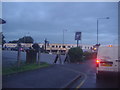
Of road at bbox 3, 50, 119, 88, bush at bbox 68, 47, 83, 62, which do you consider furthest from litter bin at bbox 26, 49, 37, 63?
bush at bbox 68, 47, 83, 62

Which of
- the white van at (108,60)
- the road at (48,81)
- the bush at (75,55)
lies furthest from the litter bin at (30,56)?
the bush at (75,55)

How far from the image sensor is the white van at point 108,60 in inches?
575

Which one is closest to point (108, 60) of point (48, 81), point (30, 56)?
point (48, 81)

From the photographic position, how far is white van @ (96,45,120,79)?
Answer: 1459cm

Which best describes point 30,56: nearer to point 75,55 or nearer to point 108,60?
point 108,60

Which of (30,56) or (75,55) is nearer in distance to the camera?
(30,56)

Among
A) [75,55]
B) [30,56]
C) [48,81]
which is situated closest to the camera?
[48,81]

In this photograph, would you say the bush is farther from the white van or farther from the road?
the white van

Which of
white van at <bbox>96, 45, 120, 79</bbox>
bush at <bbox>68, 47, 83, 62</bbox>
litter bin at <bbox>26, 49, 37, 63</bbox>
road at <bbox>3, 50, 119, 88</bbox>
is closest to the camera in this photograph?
road at <bbox>3, 50, 119, 88</bbox>

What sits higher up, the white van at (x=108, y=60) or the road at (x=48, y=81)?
the white van at (x=108, y=60)

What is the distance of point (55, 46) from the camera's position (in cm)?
11731

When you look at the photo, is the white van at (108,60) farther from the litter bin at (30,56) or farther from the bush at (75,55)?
the bush at (75,55)

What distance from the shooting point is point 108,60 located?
14797 mm

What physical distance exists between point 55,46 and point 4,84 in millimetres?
107144
